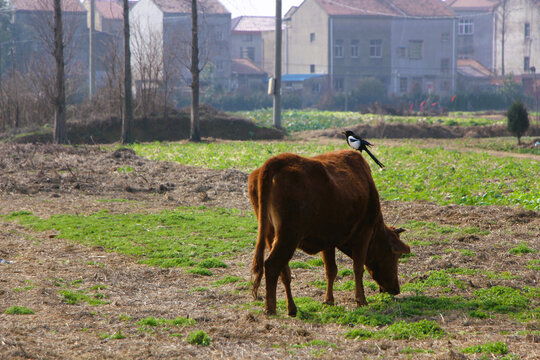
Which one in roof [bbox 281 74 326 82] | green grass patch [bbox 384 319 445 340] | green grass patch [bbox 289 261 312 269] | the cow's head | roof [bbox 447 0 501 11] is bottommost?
green grass patch [bbox 289 261 312 269]

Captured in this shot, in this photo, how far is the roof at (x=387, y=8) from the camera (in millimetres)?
67000

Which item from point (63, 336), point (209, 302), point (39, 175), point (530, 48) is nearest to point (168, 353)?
point (63, 336)

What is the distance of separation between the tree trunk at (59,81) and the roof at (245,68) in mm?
43287

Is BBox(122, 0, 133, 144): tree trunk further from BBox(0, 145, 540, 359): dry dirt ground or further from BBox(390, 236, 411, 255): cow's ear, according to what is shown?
BBox(390, 236, 411, 255): cow's ear

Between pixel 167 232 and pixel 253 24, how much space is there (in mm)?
71382

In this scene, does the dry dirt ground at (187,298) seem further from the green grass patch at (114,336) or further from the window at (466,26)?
the window at (466,26)

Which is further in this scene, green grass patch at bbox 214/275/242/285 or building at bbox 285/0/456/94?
building at bbox 285/0/456/94

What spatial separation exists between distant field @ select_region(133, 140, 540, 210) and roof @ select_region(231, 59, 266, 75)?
4387cm

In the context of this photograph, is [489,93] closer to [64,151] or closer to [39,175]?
[64,151]

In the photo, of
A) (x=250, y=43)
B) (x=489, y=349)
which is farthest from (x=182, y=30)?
(x=489, y=349)

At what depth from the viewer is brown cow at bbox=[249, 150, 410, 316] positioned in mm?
6160

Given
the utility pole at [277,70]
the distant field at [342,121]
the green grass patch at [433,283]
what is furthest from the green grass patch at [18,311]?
the distant field at [342,121]

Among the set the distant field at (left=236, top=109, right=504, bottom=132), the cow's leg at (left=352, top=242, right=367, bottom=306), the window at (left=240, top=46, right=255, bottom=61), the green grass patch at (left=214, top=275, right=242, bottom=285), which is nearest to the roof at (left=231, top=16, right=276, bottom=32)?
the window at (left=240, top=46, right=255, bottom=61)

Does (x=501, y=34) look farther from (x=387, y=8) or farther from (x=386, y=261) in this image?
(x=386, y=261)
